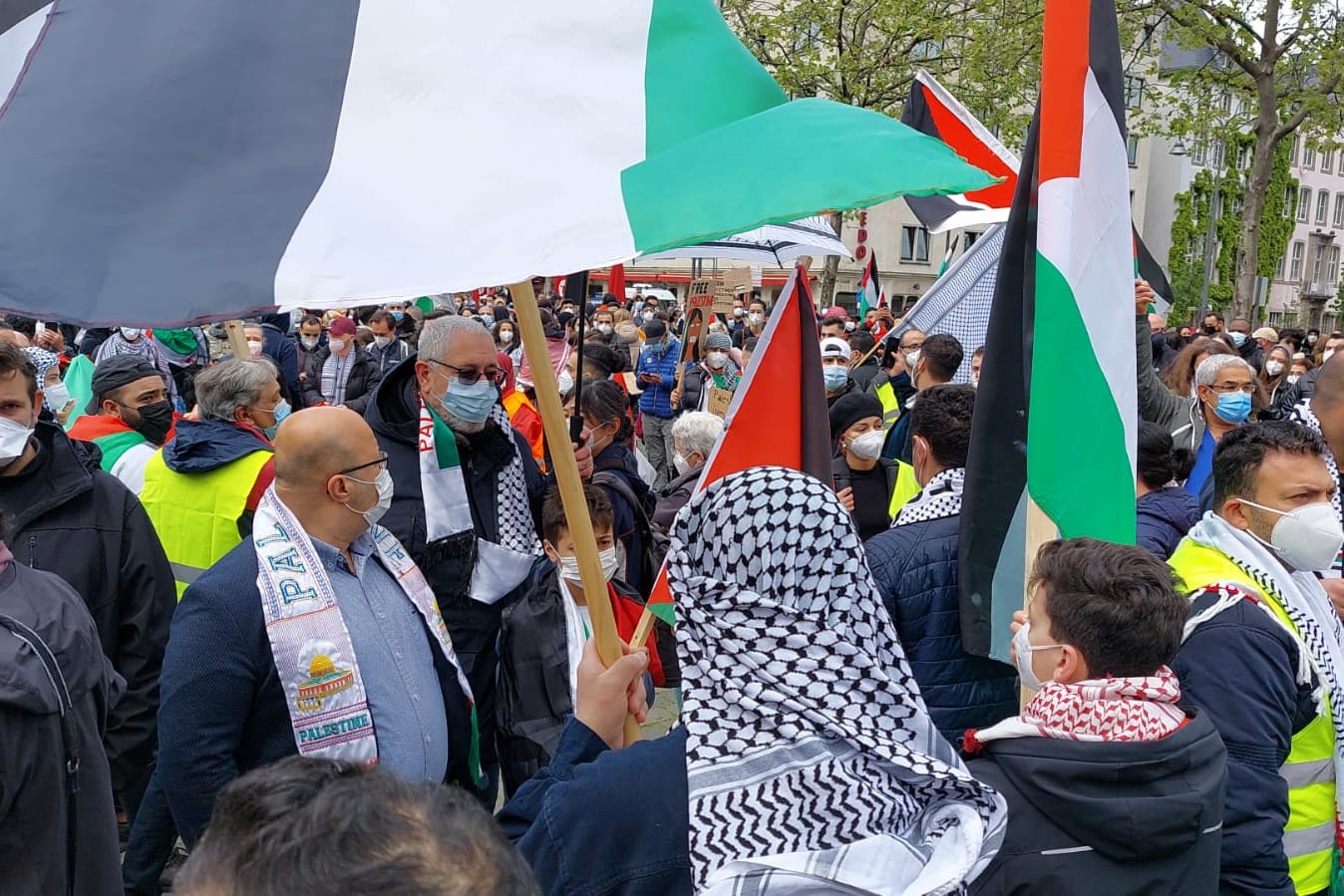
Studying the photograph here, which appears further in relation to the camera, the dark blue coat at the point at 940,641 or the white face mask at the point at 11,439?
the white face mask at the point at 11,439

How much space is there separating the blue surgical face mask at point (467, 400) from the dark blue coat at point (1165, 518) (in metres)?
2.25

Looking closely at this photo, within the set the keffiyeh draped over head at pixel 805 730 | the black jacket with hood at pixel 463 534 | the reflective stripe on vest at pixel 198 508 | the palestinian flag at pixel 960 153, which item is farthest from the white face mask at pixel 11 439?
the palestinian flag at pixel 960 153

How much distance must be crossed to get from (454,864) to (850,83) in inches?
830

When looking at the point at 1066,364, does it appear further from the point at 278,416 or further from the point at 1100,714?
the point at 278,416

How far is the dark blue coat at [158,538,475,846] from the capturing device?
2.90m

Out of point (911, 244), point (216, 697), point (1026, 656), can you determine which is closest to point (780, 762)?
point (1026, 656)

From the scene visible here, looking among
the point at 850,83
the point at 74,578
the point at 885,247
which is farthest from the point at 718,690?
the point at 885,247

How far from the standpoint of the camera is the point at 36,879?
8.57 ft

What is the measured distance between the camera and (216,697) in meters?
2.90

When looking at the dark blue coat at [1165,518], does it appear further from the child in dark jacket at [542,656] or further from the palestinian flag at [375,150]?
the palestinian flag at [375,150]

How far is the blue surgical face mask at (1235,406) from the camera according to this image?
5957mm

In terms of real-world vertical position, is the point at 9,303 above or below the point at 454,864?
above

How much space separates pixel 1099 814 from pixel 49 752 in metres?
2.08

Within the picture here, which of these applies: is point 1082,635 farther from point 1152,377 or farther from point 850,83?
point 850,83
